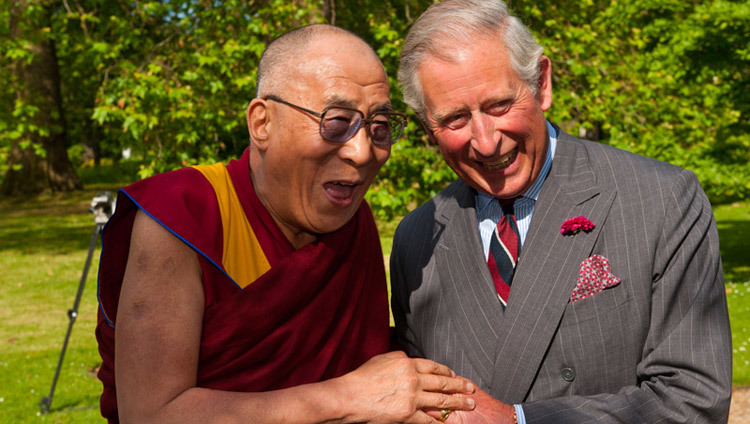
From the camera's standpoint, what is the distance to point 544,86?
9.77 ft

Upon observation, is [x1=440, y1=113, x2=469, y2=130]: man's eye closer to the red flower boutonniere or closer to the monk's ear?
the red flower boutonniere

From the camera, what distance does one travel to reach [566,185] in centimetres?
290

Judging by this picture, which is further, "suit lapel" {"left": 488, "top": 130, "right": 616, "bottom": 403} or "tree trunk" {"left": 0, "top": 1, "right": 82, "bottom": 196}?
"tree trunk" {"left": 0, "top": 1, "right": 82, "bottom": 196}

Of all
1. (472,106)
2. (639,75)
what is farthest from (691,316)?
(639,75)

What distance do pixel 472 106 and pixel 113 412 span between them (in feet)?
5.68

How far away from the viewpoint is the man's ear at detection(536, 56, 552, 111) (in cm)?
294

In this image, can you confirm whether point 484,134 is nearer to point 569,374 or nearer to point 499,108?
point 499,108

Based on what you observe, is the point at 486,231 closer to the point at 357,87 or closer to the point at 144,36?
the point at 357,87

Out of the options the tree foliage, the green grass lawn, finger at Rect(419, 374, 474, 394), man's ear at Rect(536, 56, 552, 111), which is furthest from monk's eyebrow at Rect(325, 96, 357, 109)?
the tree foliage

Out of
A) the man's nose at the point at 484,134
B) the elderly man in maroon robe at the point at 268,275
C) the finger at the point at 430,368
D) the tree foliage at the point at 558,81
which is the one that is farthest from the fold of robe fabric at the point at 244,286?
the tree foliage at the point at 558,81

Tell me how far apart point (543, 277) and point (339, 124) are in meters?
1.00

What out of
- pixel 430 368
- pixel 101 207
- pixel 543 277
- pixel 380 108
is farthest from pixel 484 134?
pixel 101 207

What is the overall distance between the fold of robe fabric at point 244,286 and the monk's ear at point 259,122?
15 cm

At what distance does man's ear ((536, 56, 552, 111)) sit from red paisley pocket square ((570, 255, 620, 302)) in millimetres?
661
